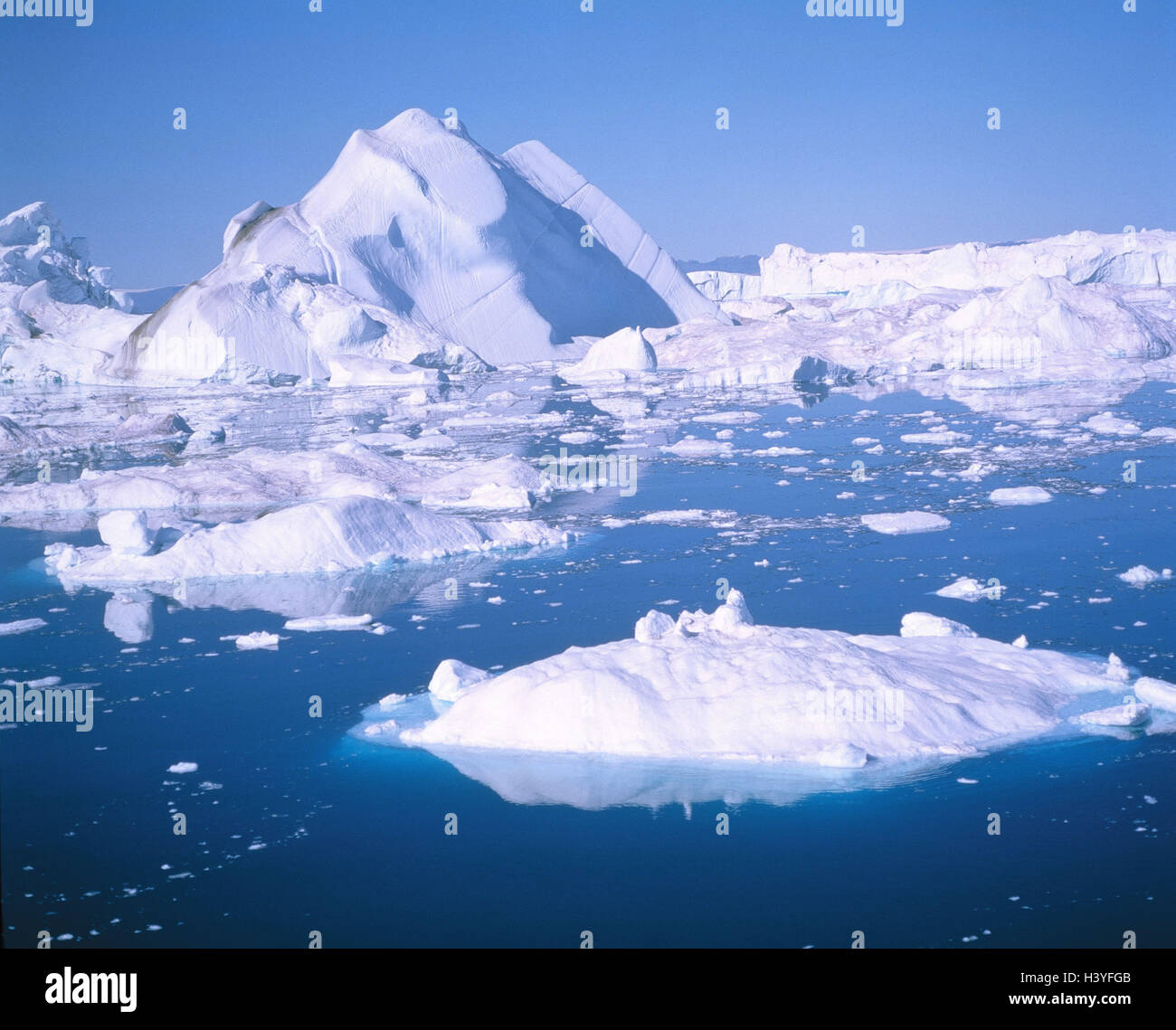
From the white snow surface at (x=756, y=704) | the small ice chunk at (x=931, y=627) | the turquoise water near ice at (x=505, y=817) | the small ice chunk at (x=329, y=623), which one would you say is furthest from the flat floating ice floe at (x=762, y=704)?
the small ice chunk at (x=329, y=623)

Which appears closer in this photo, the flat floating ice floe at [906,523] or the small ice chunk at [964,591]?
the small ice chunk at [964,591]

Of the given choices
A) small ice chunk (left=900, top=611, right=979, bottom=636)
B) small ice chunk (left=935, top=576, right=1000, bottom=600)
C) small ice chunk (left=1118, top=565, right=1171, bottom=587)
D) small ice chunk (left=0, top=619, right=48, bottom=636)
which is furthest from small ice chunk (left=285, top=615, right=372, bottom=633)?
small ice chunk (left=1118, top=565, right=1171, bottom=587)

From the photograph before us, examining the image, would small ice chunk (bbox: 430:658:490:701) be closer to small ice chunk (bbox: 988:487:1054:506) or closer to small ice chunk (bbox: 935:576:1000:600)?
small ice chunk (bbox: 935:576:1000:600)

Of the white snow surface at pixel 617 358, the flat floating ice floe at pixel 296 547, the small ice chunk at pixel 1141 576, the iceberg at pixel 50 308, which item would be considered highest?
the iceberg at pixel 50 308

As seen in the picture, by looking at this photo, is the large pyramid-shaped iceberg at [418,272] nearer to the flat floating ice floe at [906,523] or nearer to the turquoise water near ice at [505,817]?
the flat floating ice floe at [906,523]

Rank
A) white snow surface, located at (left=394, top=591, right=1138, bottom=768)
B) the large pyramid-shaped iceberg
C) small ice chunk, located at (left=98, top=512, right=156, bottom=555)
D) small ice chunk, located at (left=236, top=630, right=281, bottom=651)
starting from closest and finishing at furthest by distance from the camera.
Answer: white snow surface, located at (left=394, top=591, right=1138, bottom=768), small ice chunk, located at (left=236, top=630, right=281, bottom=651), small ice chunk, located at (left=98, top=512, right=156, bottom=555), the large pyramid-shaped iceberg

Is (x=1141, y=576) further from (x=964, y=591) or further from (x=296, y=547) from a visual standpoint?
(x=296, y=547)

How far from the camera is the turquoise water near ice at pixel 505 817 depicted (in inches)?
162

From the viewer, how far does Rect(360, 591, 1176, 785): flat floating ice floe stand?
521 centimetres

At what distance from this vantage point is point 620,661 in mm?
5637

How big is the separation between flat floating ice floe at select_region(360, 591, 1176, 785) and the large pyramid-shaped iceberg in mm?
21889

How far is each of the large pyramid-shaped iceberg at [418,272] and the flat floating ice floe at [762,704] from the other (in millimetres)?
21889
